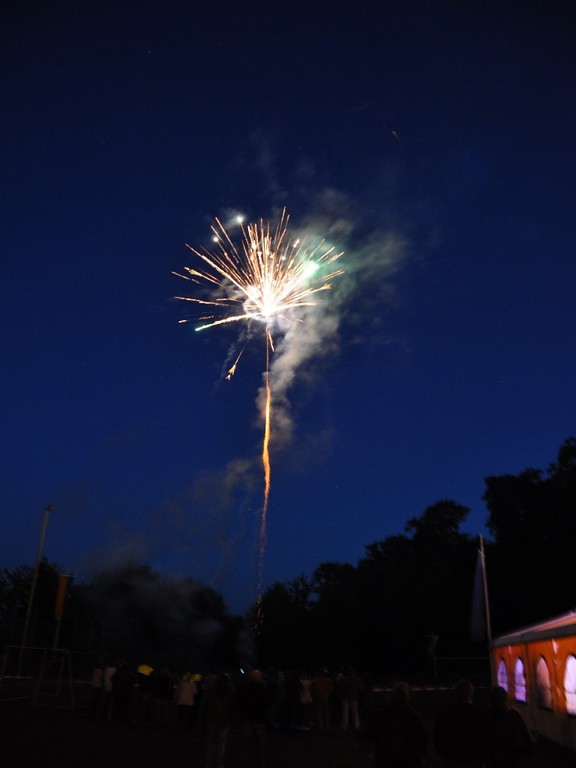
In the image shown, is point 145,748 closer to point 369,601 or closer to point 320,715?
point 320,715

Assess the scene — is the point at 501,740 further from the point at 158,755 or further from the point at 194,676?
the point at 194,676

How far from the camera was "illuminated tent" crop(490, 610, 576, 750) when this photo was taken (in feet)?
39.2

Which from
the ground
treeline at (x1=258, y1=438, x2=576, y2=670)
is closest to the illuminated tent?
the ground

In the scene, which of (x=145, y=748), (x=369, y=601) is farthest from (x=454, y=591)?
(x=145, y=748)

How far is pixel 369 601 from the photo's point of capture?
5366cm

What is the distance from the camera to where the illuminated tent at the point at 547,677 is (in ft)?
39.2

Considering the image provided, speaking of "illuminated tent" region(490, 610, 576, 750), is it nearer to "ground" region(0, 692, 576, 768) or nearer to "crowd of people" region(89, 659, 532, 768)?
"ground" region(0, 692, 576, 768)

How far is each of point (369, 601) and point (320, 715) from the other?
38603 millimetres

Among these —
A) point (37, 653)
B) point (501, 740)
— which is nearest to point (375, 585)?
point (37, 653)

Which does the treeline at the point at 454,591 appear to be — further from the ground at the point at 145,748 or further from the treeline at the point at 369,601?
the ground at the point at 145,748

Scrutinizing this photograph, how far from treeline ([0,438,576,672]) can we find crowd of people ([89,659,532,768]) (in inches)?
589

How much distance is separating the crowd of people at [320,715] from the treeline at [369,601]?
14960 mm

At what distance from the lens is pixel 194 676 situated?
669 inches

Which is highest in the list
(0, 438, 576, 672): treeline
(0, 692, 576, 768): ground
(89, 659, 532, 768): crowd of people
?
(0, 438, 576, 672): treeline
